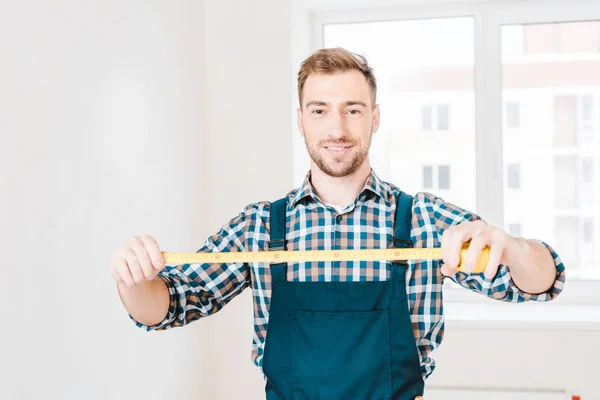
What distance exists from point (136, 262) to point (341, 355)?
21.8 inches

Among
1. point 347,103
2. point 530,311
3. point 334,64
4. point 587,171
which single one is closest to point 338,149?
point 347,103

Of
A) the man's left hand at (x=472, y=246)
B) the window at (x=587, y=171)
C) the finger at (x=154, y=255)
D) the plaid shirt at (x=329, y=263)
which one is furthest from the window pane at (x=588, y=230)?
the finger at (x=154, y=255)

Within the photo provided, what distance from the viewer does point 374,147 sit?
142 inches

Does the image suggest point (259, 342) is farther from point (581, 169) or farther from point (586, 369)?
point (581, 169)

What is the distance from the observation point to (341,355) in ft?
5.46

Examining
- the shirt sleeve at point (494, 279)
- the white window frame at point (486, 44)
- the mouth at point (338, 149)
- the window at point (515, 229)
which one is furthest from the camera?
the window at point (515, 229)

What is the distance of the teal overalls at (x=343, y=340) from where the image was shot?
5.44ft

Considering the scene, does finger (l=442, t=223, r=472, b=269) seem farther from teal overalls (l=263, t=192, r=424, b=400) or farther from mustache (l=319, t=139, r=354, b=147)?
mustache (l=319, t=139, r=354, b=147)

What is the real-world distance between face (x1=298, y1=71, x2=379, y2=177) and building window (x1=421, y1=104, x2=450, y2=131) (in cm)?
172

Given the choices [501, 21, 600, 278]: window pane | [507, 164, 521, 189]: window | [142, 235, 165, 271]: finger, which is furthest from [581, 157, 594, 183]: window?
[142, 235, 165, 271]: finger

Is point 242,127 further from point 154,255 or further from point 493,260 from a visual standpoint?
point 493,260

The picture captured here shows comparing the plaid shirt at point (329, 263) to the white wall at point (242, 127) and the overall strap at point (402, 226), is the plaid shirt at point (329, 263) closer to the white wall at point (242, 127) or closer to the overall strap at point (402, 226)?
the overall strap at point (402, 226)

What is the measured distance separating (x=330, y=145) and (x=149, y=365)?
4.04 ft

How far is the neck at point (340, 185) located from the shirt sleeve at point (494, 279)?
0.18 meters
